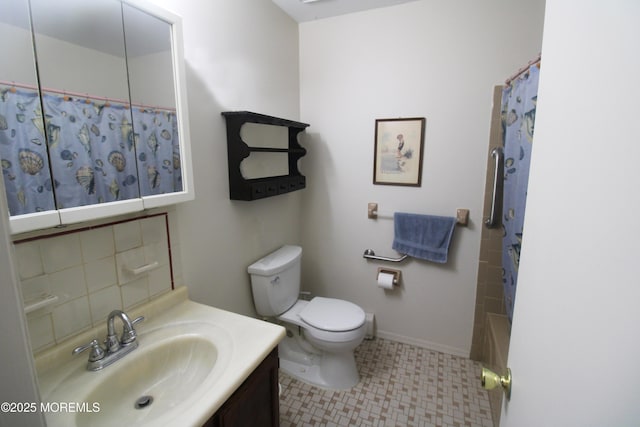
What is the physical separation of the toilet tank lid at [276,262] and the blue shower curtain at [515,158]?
4.12 feet

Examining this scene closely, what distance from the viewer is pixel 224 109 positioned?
157cm

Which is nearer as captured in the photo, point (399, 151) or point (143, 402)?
point (143, 402)

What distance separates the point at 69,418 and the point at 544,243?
3.88 ft

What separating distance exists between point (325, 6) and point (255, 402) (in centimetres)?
227

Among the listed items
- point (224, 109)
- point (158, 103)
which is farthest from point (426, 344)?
point (158, 103)

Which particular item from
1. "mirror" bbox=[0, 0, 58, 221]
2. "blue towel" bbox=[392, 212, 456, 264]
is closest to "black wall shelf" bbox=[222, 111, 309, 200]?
"mirror" bbox=[0, 0, 58, 221]

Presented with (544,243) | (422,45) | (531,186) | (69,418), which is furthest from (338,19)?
(69,418)

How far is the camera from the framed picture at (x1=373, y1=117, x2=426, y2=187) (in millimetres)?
2049

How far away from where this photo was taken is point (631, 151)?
31 cm

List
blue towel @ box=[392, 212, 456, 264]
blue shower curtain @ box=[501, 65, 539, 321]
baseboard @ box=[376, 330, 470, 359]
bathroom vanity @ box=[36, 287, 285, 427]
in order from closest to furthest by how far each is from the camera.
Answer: bathroom vanity @ box=[36, 287, 285, 427] < blue shower curtain @ box=[501, 65, 539, 321] < blue towel @ box=[392, 212, 456, 264] < baseboard @ box=[376, 330, 470, 359]

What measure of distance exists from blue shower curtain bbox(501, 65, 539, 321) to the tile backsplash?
1576 mm

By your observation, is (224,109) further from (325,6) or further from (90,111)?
(325,6)

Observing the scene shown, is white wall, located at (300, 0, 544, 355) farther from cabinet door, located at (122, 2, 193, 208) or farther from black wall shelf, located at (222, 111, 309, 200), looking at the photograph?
cabinet door, located at (122, 2, 193, 208)

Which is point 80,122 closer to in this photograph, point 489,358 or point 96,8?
point 96,8
